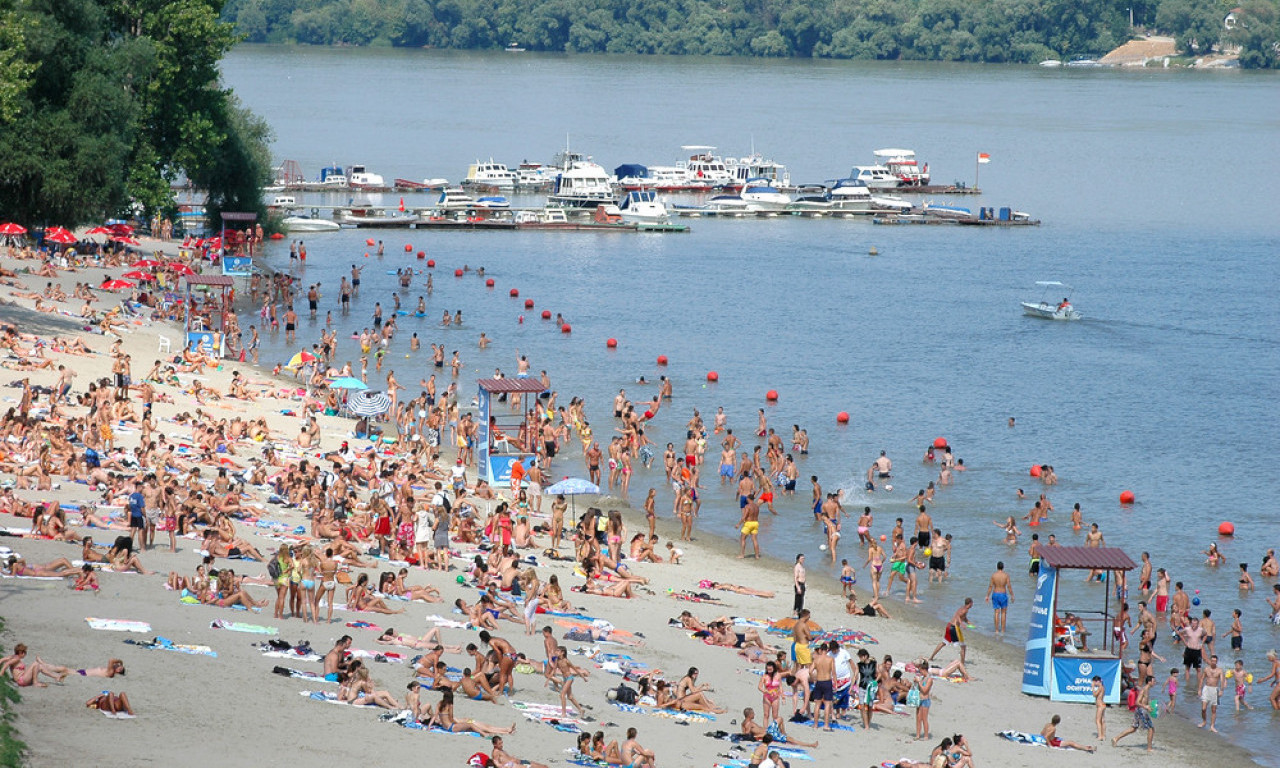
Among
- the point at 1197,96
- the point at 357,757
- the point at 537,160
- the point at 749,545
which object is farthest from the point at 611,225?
the point at 1197,96

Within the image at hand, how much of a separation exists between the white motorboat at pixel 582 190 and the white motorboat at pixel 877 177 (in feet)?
61.0

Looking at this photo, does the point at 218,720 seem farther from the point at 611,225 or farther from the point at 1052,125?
the point at 1052,125

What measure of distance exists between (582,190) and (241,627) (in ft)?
215

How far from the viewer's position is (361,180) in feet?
297

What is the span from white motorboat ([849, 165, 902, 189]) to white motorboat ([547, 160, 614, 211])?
18.6 meters

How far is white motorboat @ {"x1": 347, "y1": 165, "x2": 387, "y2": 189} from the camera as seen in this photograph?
9000cm

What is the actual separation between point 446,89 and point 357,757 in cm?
15483

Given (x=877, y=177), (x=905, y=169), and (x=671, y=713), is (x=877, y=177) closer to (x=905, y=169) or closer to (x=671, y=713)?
(x=905, y=169)

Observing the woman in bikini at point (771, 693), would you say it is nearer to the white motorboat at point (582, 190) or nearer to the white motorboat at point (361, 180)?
the white motorboat at point (582, 190)

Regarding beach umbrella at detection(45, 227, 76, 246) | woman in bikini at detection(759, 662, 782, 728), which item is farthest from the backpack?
beach umbrella at detection(45, 227, 76, 246)

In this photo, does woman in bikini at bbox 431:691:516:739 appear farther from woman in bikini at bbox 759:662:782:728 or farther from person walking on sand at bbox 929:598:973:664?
person walking on sand at bbox 929:598:973:664

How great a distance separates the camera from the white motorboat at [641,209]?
80812 mm

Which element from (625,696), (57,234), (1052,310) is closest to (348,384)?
(57,234)

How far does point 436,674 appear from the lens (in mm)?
19047
